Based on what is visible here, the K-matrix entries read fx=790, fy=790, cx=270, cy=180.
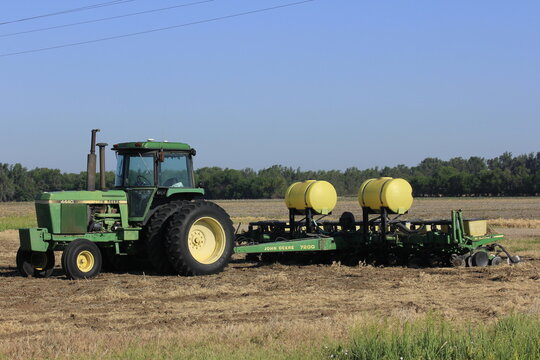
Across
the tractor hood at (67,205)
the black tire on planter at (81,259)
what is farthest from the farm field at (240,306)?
the tractor hood at (67,205)

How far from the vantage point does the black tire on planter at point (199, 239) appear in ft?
45.9

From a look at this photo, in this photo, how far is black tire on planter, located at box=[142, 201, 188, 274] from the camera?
1420 cm

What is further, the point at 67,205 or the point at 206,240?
the point at 206,240

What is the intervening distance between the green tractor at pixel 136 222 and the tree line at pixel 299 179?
289ft

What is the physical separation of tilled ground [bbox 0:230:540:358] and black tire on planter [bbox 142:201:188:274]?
260 mm

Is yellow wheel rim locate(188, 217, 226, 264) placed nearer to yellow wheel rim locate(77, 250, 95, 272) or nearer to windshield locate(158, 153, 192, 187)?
windshield locate(158, 153, 192, 187)

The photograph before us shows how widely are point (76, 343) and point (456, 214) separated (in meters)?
9.02

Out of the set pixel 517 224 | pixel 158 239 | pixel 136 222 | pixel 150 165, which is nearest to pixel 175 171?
pixel 150 165

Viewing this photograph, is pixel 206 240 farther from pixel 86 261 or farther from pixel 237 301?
pixel 237 301

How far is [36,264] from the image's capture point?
14586mm

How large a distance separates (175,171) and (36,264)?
3.08m

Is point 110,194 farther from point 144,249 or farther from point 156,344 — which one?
point 156,344

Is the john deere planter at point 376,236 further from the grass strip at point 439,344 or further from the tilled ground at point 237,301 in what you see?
the grass strip at point 439,344

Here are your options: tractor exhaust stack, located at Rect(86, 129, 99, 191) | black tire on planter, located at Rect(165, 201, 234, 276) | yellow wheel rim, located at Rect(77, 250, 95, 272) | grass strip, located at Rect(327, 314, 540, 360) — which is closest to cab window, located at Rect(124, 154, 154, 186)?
tractor exhaust stack, located at Rect(86, 129, 99, 191)
